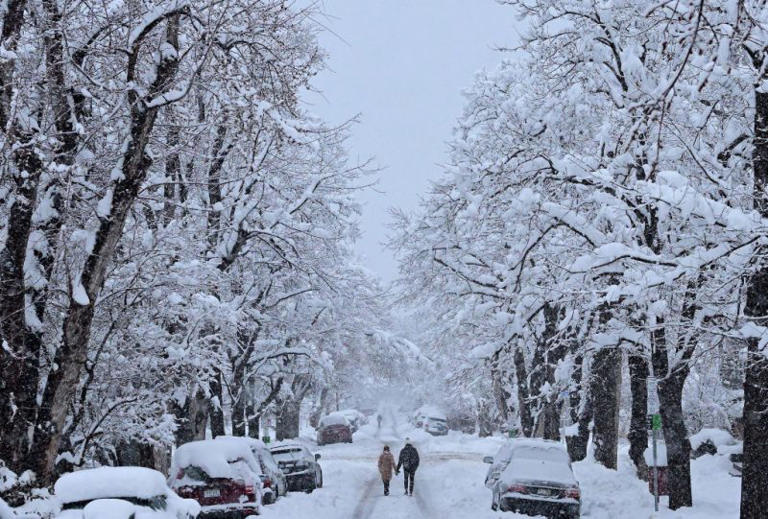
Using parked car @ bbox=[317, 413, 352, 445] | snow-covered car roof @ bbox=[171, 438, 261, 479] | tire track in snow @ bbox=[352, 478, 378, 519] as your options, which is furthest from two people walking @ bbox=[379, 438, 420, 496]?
parked car @ bbox=[317, 413, 352, 445]

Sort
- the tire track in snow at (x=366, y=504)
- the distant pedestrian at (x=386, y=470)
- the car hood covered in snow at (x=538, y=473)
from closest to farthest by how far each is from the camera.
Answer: the car hood covered in snow at (x=538, y=473), the tire track in snow at (x=366, y=504), the distant pedestrian at (x=386, y=470)

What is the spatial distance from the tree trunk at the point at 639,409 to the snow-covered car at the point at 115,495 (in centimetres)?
949

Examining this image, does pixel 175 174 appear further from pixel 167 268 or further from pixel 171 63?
pixel 171 63

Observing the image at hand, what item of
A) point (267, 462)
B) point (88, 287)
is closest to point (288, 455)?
point (267, 462)

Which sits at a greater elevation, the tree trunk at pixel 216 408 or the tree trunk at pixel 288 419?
the tree trunk at pixel 216 408

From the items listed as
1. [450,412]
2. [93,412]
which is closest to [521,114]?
[93,412]

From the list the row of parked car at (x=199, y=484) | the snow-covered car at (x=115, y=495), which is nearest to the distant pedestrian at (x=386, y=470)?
the row of parked car at (x=199, y=484)

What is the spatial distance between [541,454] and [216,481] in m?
6.90

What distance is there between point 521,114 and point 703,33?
48.8ft

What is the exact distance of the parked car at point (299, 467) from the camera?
997 inches

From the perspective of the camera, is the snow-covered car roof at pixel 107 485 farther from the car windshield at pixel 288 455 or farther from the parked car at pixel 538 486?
the car windshield at pixel 288 455

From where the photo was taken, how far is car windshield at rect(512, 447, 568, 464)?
18.3 metres

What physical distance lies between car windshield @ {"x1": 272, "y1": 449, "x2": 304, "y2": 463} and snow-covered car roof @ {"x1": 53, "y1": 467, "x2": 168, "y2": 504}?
48.5ft

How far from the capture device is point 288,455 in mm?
26031
